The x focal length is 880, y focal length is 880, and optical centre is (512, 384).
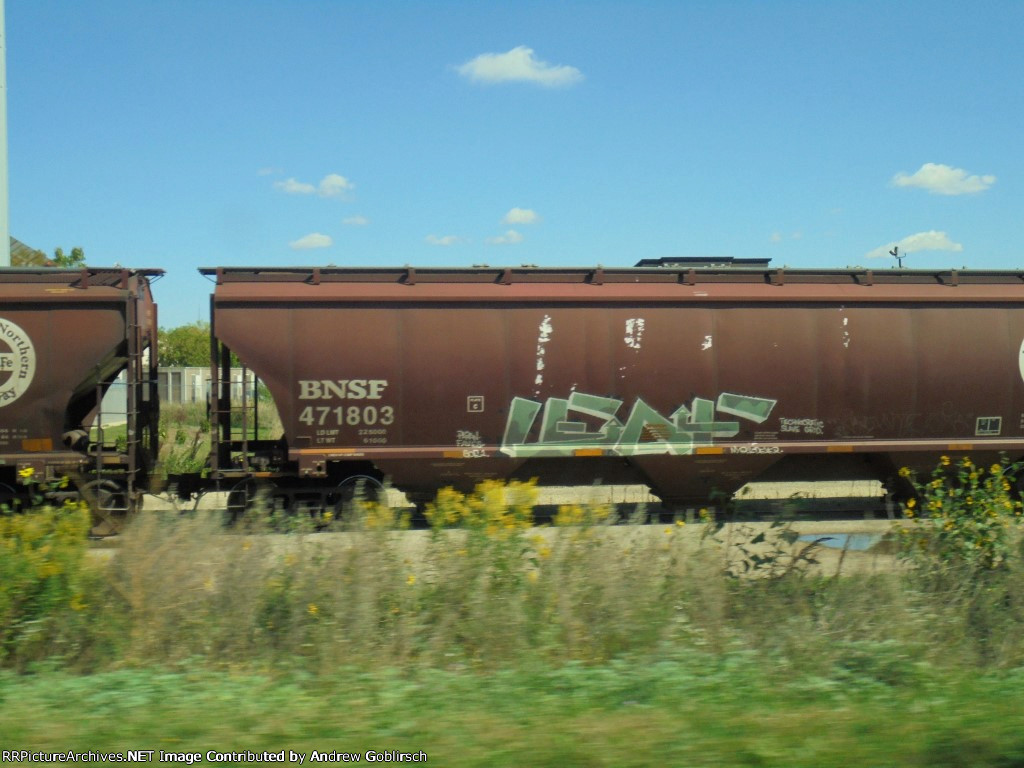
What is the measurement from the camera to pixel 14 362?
11.6 meters

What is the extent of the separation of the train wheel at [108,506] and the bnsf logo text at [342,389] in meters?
2.92

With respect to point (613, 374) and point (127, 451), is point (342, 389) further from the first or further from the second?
point (613, 374)

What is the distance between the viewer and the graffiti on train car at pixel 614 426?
40.0 feet

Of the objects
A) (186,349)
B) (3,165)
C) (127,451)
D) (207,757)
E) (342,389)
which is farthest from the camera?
(186,349)

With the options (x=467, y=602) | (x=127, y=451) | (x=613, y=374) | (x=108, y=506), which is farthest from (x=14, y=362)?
(x=467, y=602)

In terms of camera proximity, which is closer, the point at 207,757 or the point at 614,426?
the point at 207,757

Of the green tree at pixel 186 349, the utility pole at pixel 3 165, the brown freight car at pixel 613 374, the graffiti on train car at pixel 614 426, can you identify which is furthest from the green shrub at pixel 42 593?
the green tree at pixel 186 349

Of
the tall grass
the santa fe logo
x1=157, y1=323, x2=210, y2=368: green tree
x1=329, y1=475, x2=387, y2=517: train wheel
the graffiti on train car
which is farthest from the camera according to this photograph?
x1=157, y1=323, x2=210, y2=368: green tree

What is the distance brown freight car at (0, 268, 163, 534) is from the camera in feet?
38.1

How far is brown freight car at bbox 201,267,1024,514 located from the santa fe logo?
237 cm

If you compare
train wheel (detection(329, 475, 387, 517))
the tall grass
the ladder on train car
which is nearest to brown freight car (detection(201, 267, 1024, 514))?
train wheel (detection(329, 475, 387, 517))

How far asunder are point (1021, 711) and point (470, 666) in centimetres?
290

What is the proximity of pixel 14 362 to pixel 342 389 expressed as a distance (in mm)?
4283

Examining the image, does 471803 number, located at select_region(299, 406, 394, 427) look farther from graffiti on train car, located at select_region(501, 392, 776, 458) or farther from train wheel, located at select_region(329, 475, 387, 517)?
graffiti on train car, located at select_region(501, 392, 776, 458)
